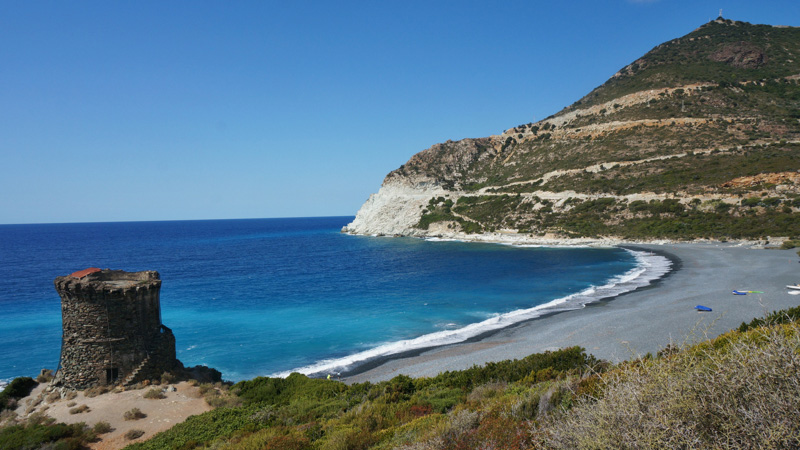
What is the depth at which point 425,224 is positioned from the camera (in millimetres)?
88625

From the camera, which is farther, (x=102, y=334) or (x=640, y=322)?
(x=640, y=322)

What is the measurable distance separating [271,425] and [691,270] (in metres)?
38.0

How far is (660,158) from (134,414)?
253ft

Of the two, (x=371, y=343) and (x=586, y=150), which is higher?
(x=586, y=150)

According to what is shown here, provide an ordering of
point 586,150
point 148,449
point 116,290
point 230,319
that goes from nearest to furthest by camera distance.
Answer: point 148,449 → point 116,290 → point 230,319 → point 586,150

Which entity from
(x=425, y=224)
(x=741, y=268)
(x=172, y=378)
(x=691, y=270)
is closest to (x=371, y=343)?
(x=172, y=378)

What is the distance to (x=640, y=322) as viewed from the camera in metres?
21.1

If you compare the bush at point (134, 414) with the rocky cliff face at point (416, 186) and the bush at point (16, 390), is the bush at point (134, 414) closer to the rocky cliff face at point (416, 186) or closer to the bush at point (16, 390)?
the bush at point (16, 390)

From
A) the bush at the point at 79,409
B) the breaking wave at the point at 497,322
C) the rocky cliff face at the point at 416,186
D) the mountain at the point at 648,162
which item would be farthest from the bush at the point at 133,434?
the rocky cliff face at the point at 416,186

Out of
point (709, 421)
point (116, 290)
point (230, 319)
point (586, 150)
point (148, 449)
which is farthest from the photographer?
point (586, 150)

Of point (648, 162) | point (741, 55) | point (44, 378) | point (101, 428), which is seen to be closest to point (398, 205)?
point (648, 162)

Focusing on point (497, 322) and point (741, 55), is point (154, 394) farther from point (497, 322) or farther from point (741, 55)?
point (741, 55)

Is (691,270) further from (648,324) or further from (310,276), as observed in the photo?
(310,276)

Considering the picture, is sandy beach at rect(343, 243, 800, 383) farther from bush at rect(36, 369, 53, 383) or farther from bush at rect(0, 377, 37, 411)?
bush at rect(0, 377, 37, 411)
